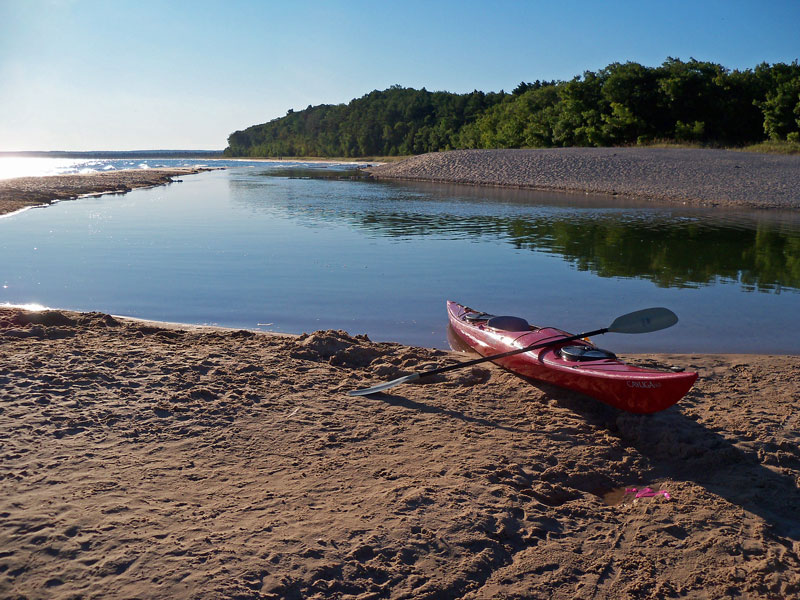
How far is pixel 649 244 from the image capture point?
54.0ft

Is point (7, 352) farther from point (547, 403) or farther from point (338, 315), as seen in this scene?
point (547, 403)

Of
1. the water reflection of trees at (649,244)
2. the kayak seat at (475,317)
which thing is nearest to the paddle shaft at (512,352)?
the kayak seat at (475,317)

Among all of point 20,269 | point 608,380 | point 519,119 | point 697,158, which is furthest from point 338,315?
point 519,119

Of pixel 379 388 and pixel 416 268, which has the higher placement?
pixel 416 268

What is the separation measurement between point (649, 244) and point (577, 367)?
38.8ft

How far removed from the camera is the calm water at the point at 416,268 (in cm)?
917

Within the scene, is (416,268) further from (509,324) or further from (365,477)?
(365,477)

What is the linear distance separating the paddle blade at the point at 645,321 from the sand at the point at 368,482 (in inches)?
28.1

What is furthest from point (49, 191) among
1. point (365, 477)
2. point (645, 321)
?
point (365, 477)

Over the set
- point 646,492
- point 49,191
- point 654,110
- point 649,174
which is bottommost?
point 646,492

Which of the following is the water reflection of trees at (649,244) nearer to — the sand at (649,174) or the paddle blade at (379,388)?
the sand at (649,174)

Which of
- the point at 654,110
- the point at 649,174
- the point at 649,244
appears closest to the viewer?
the point at 649,244

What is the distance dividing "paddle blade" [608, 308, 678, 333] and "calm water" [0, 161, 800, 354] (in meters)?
1.66

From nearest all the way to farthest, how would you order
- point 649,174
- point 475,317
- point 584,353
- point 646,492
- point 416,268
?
1. point 646,492
2. point 584,353
3. point 475,317
4. point 416,268
5. point 649,174
